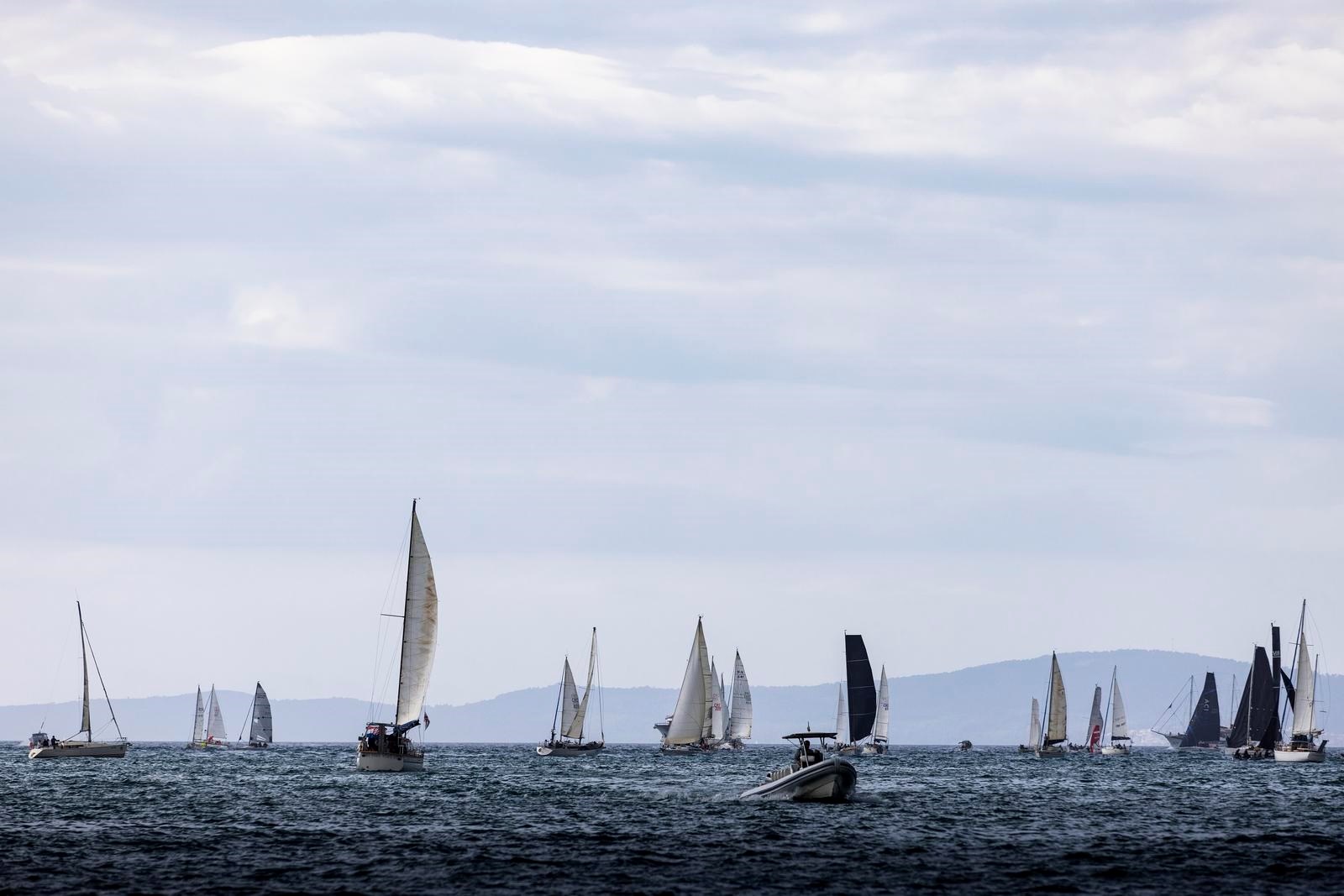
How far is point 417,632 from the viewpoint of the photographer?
348 feet

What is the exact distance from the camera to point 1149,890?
51719mm

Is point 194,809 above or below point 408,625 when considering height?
below

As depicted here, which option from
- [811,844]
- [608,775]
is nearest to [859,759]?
[608,775]

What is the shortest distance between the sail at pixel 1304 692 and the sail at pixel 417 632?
4283 inches

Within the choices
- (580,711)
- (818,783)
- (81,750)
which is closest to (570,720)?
(580,711)

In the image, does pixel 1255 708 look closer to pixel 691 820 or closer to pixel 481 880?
pixel 691 820

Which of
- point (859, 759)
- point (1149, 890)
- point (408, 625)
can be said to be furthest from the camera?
point (859, 759)

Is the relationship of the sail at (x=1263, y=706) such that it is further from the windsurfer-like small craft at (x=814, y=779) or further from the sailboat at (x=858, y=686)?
the windsurfer-like small craft at (x=814, y=779)

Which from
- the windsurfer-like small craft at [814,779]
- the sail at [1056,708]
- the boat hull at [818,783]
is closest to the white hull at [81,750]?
the boat hull at [818,783]

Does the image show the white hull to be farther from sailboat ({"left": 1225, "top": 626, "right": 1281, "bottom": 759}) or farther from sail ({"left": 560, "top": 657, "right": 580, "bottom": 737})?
sailboat ({"left": 1225, "top": 626, "right": 1281, "bottom": 759})

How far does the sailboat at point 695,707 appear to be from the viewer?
17825 cm

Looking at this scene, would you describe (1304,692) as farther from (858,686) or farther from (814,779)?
(814,779)

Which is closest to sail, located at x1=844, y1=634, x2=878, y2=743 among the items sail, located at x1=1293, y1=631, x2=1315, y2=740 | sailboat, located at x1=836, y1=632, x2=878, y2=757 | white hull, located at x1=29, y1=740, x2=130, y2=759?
sailboat, located at x1=836, y1=632, x2=878, y2=757

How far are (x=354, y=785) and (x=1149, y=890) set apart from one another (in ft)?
226
